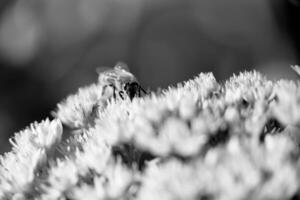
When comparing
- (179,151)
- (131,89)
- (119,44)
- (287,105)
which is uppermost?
(119,44)

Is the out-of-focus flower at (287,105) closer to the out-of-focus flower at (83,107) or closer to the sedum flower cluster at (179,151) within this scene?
the sedum flower cluster at (179,151)

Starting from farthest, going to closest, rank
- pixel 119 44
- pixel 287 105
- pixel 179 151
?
pixel 119 44, pixel 287 105, pixel 179 151

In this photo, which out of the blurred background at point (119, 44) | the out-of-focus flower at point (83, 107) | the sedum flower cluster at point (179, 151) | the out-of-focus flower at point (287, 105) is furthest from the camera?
the blurred background at point (119, 44)

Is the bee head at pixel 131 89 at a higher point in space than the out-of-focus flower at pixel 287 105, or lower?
higher

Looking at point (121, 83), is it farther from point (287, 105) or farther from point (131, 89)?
point (287, 105)

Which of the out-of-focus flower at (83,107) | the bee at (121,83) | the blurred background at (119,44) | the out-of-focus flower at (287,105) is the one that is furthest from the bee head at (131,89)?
the blurred background at (119,44)

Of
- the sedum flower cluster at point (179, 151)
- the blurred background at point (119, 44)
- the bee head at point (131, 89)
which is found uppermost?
the blurred background at point (119, 44)

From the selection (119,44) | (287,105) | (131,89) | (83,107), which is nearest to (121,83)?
(131,89)
